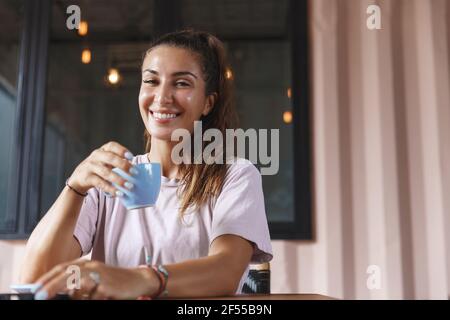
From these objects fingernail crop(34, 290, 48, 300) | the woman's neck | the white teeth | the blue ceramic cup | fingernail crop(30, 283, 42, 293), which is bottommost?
fingernail crop(34, 290, 48, 300)

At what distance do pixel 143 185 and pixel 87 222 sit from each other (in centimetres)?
33

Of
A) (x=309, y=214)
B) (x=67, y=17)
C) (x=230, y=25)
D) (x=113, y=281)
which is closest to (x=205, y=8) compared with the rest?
(x=230, y=25)

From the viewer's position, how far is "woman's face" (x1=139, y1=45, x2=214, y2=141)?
1112 millimetres

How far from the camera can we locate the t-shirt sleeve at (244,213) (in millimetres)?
945

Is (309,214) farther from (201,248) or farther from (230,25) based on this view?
(201,248)

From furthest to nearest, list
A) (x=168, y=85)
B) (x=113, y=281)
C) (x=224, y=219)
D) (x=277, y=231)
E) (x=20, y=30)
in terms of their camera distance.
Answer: (x=20, y=30) → (x=277, y=231) → (x=168, y=85) → (x=224, y=219) → (x=113, y=281)

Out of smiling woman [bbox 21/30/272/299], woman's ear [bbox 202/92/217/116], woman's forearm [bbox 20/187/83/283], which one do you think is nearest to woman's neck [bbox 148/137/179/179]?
smiling woman [bbox 21/30/272/299]

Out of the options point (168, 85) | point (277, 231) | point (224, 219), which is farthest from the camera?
→ point (277, 231)

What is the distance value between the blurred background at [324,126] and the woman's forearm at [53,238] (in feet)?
3.71

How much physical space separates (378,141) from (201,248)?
1.23 meters

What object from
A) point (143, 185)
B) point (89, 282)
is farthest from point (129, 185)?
point (89, 282)

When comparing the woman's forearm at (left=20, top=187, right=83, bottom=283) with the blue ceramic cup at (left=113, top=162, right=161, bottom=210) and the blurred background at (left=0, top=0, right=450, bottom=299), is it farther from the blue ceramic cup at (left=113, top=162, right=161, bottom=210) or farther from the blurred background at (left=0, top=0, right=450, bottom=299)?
the blurred background at (left=0, top=0, right=450, bottom=299)

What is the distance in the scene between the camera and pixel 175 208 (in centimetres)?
106

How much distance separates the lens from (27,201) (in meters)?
2.08
